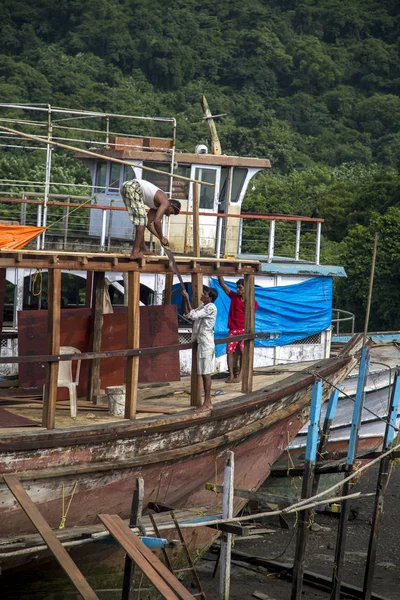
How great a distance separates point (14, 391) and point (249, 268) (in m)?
2.99

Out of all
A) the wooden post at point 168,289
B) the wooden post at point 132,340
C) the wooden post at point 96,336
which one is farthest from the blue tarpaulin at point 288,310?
the wooden post at point 132,340

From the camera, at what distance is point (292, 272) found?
1448 centimetres

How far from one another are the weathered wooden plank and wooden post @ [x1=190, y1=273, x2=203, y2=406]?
2213mm

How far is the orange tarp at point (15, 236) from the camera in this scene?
31.6 feet

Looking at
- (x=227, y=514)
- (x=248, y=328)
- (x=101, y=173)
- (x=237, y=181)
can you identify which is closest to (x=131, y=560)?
(x=227, y=514)

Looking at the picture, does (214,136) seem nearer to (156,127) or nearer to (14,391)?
(14,391)

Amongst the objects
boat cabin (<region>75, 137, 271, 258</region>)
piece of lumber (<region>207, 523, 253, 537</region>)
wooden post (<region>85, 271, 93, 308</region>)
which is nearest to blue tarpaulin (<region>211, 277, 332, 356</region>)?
boat cabin (<region>75, 137, 271, 258</region>)

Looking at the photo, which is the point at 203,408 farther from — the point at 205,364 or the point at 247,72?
the point at 247,72

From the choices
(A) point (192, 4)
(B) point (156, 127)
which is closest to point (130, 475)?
(B) point (156, 127)

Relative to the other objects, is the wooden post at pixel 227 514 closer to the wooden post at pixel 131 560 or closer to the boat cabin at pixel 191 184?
the wooden post at pixel 131 560

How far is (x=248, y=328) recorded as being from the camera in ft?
36.2

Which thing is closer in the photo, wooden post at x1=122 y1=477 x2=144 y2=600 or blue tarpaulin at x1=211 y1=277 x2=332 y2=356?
wooden post at x1=122 y1=477 x2=144 y2=600

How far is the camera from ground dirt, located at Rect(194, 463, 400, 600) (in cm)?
1094

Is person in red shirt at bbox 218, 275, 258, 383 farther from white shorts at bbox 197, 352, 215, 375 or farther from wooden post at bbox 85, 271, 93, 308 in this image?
white shorts at bbox 197, 352, 215, 375
